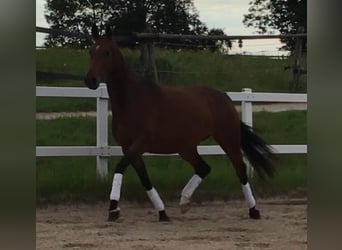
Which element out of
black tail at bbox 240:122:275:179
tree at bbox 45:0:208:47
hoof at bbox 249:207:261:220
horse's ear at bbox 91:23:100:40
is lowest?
hoof at bbox 249:207:261:220

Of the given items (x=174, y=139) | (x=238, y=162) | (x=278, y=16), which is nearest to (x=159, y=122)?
(x=174, y=139)

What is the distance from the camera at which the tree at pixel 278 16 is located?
1.85 metres

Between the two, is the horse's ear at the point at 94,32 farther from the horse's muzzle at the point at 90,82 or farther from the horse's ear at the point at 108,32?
the horse's muzzle at the point at 90,82

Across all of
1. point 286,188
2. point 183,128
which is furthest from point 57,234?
point 286,188

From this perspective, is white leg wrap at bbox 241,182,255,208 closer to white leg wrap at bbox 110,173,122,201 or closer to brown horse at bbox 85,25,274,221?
brown horse at bbox 85,25,274,221

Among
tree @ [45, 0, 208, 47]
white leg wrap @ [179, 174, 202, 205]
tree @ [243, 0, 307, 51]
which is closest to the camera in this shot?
tree @ [243, 0, 307, 51]

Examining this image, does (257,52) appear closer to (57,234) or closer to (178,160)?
(178,160)

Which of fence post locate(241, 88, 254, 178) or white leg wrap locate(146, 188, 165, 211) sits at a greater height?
fence post locate(241, 88, 254, 178)

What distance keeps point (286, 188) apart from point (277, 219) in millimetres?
168

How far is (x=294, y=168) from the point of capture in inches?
120

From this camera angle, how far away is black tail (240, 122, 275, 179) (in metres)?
3.05

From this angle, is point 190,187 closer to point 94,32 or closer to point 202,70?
point 202,70

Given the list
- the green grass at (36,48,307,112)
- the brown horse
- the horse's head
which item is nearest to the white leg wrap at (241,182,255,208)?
the brown horse

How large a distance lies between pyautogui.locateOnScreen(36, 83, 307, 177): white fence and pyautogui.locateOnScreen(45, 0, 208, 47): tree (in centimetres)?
34
